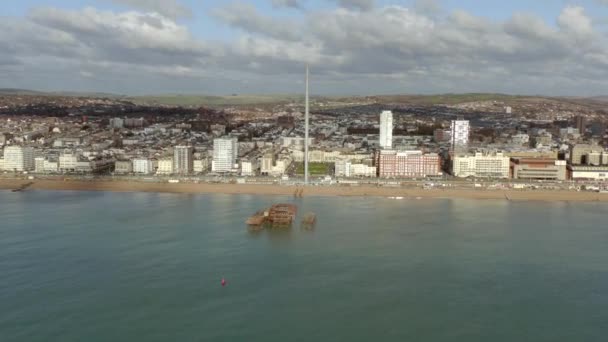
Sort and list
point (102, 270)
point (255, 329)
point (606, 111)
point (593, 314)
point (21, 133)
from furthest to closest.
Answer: point (606, 111)
point (21, 133)
point (102, 270)
point (593, 314)
point (255, 329)

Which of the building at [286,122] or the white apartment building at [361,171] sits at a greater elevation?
the building at [286,122]

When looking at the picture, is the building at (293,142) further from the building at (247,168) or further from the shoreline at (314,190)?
the shoreline at (314,190)

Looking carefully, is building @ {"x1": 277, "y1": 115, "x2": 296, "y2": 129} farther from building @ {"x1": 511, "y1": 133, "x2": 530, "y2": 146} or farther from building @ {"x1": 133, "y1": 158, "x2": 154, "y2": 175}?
building @ {"x1": 133, "y1": 158, "x2": 154, "y2": 175}

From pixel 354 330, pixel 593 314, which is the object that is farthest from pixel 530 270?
pixel 354 330

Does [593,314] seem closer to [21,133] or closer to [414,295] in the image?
[414,295]

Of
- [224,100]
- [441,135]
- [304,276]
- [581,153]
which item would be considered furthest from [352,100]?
[304,276]

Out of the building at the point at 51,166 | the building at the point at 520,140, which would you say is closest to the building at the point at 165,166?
the building at the point at 51,166
